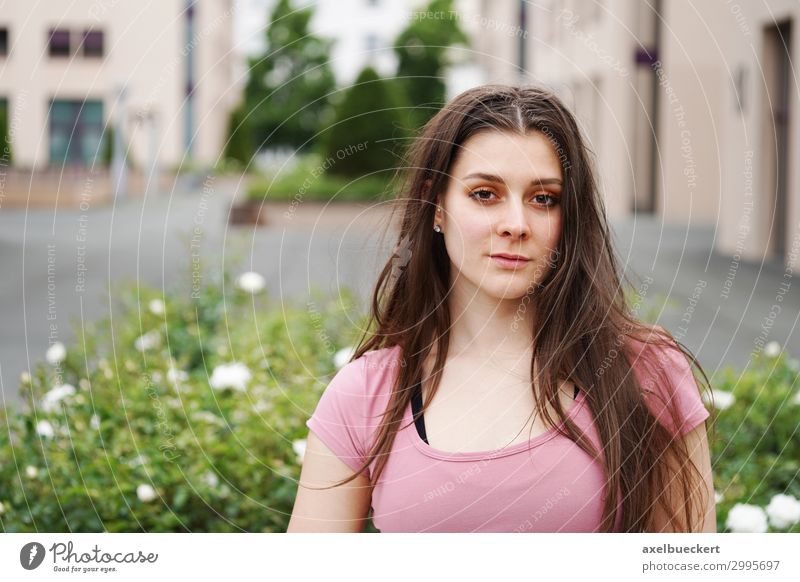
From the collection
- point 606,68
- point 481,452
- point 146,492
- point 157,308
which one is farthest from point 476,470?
point 606,68

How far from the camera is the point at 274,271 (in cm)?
1038

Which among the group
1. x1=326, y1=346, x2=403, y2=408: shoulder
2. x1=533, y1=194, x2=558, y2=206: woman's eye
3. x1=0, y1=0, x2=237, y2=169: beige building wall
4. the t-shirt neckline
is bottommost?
the t-shirt neckline

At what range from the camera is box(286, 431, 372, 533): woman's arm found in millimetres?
1724

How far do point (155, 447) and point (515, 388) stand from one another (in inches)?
62.4

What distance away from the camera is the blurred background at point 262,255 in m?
2.82

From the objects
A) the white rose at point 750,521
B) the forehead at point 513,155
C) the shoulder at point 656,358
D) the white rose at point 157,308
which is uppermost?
the forehead at point 513,155

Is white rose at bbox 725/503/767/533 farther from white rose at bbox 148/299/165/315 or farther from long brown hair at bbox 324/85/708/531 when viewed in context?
white rose at bbox 148/299/165/315

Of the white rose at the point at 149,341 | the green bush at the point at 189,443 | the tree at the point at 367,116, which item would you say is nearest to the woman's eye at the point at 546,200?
the green bush at the point at 189,443

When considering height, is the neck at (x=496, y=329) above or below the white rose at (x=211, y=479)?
above

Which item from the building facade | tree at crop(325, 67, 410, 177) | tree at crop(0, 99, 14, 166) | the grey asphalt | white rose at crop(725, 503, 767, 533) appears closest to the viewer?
tree at crop(0, 99, 14, 166)

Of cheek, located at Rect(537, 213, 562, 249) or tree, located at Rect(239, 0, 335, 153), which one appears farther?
tree, located at Rect(239, 0, 335, 153)

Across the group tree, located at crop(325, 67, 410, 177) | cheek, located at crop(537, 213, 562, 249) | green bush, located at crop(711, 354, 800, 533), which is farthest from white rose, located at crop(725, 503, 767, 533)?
tree, located at crop(325, 67, 410, 177)

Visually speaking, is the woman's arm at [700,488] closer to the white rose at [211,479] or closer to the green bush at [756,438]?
the green bush at [756,438]
